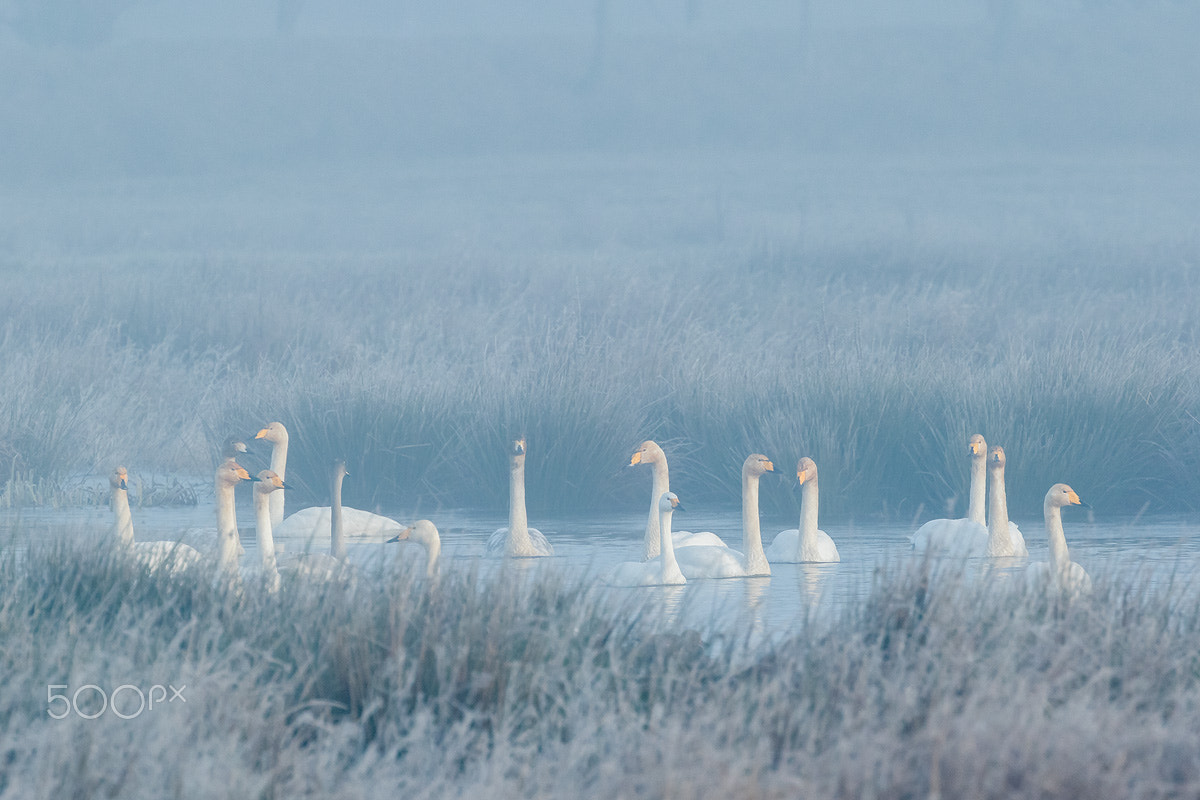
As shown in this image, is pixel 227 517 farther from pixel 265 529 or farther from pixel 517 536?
pixel 517 536

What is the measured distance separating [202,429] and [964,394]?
668 centimetres

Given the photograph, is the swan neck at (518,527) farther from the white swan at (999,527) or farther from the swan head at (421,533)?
the white swan at (999,527)

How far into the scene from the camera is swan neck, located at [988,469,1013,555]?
37.9 ft

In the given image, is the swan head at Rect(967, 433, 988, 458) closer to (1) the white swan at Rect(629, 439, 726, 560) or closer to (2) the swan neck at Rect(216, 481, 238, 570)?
(1) the white swan at Rect(629, 439, 726, 560)

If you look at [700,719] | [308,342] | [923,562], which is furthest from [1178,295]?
[700,719]

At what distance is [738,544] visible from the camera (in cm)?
1328

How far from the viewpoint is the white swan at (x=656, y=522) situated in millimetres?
11680

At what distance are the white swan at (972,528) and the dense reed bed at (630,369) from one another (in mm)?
222

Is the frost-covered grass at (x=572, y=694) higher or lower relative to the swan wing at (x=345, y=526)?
lower

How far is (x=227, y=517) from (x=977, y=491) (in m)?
5.13

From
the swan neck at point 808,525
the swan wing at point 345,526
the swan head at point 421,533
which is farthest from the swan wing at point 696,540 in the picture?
the swan head at point 421,533

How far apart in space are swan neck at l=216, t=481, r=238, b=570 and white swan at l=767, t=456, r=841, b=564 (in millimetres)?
3374

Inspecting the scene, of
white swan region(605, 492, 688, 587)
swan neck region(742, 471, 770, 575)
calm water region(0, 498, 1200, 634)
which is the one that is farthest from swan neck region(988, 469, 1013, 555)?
white swan region(605, 492, 688, 587)

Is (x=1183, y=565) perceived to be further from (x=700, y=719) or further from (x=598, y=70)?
(x=598, y=70)
